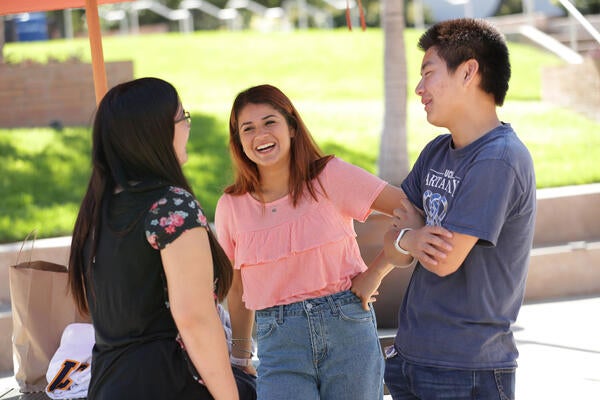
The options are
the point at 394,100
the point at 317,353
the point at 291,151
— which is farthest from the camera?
the point at 394,100

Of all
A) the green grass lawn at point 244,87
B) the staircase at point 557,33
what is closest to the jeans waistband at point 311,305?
the green grass lawn at point 244,87

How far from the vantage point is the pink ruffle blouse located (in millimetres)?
3168

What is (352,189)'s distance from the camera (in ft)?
10.7

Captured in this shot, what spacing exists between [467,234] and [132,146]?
0.93 metres

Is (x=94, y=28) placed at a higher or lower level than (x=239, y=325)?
higher

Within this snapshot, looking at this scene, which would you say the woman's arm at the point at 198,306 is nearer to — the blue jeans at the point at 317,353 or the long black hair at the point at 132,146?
the long black hair at the point at 132,146

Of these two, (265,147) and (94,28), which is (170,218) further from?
(94,28)

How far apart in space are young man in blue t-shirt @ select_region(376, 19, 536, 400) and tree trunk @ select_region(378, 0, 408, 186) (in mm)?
5219

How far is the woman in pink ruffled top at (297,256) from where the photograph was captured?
10.2 ft

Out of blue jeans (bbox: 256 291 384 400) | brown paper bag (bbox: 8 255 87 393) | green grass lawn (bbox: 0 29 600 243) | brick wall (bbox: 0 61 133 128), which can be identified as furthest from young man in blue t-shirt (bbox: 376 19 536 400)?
brick wall (bbox: 0 61 133 128)

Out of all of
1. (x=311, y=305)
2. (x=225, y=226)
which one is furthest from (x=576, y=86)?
(x=311, y=305)

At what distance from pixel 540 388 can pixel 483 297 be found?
2.97 metres

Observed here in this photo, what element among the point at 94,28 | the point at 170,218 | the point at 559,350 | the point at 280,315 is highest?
the point at 94,28

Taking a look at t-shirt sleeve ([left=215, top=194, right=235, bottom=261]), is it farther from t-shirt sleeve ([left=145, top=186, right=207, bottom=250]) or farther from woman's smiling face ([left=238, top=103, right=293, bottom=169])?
t-shirt sleeve ([left=145, top=186, right=207, bottom=250])
